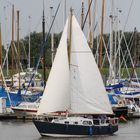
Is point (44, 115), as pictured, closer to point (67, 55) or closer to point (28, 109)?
point (67, 55)

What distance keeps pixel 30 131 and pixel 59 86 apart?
5.85 metres

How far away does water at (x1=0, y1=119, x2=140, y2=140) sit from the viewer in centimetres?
4859

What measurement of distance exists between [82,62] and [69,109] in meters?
3.16

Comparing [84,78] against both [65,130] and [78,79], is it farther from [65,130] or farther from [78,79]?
[65,130]

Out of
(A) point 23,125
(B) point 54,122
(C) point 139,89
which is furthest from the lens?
(C) point 139,89

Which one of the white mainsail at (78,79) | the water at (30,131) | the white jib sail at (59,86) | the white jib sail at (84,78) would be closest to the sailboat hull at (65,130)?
the water at (30,131)

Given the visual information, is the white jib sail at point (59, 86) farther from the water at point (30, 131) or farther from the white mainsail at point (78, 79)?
the water at point (30, 131)

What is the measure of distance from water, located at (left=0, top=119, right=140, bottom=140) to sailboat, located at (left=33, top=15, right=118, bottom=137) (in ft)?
3.39

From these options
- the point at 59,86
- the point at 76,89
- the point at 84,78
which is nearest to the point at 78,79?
the point at 84,78

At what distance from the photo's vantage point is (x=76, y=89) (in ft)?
159

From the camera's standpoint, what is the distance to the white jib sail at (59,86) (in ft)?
157

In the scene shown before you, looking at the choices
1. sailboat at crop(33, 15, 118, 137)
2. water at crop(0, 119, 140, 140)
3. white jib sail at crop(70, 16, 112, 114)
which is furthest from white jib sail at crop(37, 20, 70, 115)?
water at crop(0, 119, 140, 140)

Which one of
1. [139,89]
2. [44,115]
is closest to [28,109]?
[44,115]

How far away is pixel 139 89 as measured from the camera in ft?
241
